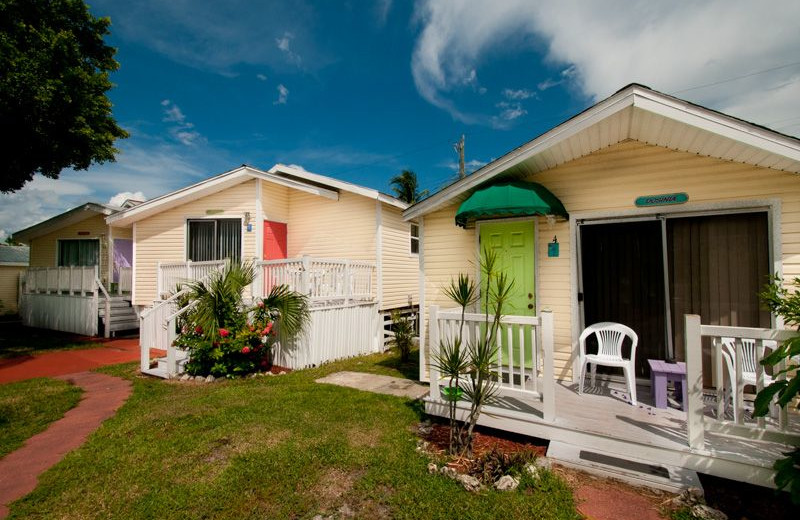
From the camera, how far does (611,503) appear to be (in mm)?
3039

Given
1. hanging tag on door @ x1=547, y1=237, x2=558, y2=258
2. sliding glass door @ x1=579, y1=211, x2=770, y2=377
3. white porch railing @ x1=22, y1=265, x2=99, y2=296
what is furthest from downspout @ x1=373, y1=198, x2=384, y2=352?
white porch railing @ x1=22, y1=265, x2=99, y2=296

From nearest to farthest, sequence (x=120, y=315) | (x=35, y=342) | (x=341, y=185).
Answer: (x=341, y=185), (x=35, y=342), (x=120, y=315)

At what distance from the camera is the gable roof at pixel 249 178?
1073cm

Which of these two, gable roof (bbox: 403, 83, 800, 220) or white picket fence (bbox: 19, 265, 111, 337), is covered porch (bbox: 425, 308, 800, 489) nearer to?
gable roof (bbox: 403, 83, 800, 220)

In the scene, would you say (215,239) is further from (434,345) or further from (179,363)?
(434,345)

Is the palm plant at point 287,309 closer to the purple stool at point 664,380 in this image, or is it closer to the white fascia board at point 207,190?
the white fascia board at point 207,190

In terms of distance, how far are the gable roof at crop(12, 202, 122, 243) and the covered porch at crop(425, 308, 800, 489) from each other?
1516 centimetres

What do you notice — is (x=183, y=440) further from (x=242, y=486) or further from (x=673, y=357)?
(x=673, y=357)

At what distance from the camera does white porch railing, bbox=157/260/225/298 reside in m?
9.67

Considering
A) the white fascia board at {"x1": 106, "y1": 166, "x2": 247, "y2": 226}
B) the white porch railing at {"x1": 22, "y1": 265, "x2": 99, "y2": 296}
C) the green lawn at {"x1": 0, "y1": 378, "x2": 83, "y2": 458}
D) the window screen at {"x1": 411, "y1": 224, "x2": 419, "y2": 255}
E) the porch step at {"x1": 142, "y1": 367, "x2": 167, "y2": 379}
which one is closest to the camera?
the green lawn at {"x1": 0, "y1": 378, "x2": 83, "y2": 458}

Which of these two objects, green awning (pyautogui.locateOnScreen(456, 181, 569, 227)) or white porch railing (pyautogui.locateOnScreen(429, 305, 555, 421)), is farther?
green awning (pyautogui.locateOnScreen(456, 181, 569, 227))

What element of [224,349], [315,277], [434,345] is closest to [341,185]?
[315,277]

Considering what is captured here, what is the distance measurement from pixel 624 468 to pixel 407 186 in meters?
26.7

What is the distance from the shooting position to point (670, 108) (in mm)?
4285
